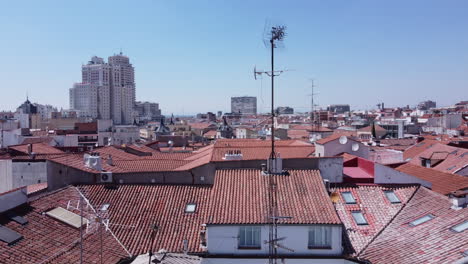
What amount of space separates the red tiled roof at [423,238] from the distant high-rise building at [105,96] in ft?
527

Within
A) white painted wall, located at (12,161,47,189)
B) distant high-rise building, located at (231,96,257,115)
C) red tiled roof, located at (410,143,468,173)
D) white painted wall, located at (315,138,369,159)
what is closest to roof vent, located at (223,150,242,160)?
white painted wall, located at (315,138,369,159)

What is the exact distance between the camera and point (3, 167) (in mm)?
20406

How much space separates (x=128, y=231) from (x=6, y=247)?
4029 mm

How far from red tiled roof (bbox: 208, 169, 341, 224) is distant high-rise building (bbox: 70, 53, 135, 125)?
516ft

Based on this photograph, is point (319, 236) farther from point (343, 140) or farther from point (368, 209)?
point (343, 140)

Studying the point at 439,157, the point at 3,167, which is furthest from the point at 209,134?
the point at 3,167

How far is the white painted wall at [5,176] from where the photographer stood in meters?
20.1

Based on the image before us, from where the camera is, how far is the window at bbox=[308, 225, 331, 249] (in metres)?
13.7

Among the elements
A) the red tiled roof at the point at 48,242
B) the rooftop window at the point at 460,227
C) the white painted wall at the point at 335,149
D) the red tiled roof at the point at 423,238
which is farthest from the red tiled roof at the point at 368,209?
the red tiled roof at the point at 48,242

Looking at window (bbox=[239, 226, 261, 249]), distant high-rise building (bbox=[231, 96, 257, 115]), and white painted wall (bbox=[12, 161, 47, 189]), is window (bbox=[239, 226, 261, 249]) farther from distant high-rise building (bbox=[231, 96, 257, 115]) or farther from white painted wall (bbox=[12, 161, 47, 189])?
distant high-rise building (bbox=[231, 96, 257, 115])

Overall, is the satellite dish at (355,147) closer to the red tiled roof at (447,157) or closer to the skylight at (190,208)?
the red tiled roof at (447,157)

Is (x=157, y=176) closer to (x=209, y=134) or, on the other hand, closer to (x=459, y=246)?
(x=459, y=246)

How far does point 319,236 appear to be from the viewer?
13812 mm

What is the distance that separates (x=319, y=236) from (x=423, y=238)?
305 cm
